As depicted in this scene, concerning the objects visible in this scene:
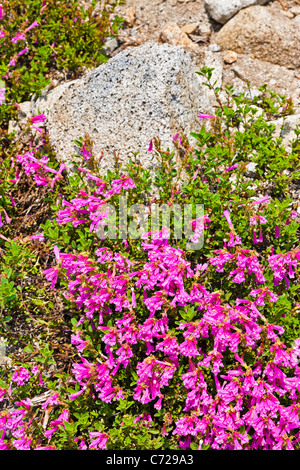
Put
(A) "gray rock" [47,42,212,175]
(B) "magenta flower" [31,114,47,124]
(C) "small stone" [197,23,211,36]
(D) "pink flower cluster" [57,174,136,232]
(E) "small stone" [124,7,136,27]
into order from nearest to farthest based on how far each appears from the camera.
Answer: (D) "pink flower cluster" [57,174,136,232] < (A) "gray rock" [47,42,212,175] < (B) "magenta flower" [31,114,47,124] < (C) "small stone" [197,23,211,36] < (E) "small stone" [124,7,136,27]

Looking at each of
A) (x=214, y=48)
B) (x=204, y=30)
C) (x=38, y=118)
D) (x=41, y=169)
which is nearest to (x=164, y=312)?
(x=41, y=169)

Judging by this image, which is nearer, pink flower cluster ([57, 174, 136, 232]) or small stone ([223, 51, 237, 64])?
pink flower cluster ([57, 174, 136, 232])

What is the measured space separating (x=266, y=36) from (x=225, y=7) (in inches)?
32.2

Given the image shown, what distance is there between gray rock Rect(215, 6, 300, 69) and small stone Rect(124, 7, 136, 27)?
1597 millimetres

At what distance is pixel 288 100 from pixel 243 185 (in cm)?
142

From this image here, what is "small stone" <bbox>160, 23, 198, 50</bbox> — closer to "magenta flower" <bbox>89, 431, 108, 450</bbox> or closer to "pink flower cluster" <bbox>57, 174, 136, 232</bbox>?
"pink flower cluster" <bbox>57, 174, 136, 232</bbox>

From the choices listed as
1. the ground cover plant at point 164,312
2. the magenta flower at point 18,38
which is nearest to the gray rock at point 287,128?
the ground cover plant at point 164,312

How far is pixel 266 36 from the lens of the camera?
17.8 feet

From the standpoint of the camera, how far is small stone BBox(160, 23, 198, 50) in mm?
5727

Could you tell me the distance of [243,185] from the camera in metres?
4.19

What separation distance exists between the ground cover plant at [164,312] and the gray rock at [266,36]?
3.87ft

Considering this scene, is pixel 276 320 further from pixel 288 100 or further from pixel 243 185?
pixel 288 100

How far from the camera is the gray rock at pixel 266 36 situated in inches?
212

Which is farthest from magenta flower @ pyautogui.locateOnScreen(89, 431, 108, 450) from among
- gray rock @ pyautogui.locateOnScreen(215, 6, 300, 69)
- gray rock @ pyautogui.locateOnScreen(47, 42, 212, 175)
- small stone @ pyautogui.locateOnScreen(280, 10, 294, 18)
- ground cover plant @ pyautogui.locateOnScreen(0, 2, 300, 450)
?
small stone @ pyautogui.locateOnScreen(280, 10, 294, 18)
